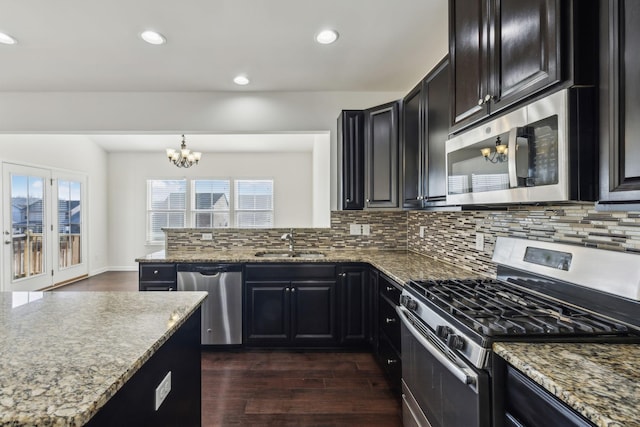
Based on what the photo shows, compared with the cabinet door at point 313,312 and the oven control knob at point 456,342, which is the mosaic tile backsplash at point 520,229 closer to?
the oven control knob at point 456,342

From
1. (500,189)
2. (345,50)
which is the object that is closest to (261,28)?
(345,50)

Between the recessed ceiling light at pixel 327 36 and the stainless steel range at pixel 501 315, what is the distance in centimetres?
177

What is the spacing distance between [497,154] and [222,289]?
2.52 metres

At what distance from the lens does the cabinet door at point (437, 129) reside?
1990mm

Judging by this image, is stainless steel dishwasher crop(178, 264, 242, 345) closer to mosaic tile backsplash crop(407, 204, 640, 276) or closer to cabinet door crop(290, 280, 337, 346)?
cabinet door crop(290, 280, 337, 346)

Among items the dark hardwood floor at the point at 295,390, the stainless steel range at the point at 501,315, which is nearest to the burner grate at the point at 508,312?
the stainless steel range at the point at 501,315

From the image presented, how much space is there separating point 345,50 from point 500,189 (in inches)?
70.9

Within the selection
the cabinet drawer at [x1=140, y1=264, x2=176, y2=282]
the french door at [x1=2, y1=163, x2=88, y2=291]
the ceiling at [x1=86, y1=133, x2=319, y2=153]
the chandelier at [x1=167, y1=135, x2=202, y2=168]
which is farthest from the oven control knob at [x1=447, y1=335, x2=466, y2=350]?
the french door at [x1=2, y1=163, x2=88, y2=291]

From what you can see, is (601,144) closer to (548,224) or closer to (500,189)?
(500,189)

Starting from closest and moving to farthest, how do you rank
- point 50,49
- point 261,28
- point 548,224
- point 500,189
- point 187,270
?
point 500,189 < point 548,224 < point 261,28 < point 50,49 < point 187,270

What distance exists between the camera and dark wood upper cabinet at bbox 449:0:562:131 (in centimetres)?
108

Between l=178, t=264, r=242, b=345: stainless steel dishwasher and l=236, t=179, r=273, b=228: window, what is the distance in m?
4.59

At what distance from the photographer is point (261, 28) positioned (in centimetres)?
225

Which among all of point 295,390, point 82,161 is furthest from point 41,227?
point 295,390
